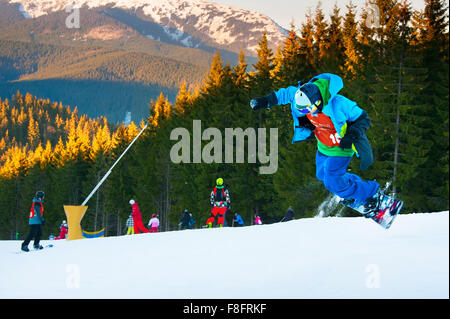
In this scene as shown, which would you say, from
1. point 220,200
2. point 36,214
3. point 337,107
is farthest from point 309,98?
point 220,200

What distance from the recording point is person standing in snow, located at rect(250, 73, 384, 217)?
5.12 metres

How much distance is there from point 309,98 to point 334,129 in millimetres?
512

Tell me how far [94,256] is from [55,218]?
5831 centimetres

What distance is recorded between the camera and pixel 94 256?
7512 mm

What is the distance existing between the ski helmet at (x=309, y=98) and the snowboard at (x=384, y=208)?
1.41m

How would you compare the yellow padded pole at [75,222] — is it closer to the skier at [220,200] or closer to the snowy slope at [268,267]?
the snowy slope at [268,267]

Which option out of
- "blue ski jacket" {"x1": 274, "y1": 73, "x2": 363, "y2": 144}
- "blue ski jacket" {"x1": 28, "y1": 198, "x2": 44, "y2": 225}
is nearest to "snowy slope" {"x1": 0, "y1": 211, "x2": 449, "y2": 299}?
"blue ski jacket" {"x1": 274, "y1": 73, "x2": 363, "y2": 144}

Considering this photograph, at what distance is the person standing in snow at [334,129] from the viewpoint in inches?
202

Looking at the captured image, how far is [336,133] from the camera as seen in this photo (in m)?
5.57

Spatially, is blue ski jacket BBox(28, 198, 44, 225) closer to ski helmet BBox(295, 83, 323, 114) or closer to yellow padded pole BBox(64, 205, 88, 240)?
yellow padded pole BBox(64, 205, 88, 240)

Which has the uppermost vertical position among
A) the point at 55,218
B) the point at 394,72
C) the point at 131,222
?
the point at 394,72

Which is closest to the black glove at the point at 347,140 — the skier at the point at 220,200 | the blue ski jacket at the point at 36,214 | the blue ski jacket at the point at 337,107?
the blue ski jacket at the point at 337,107
